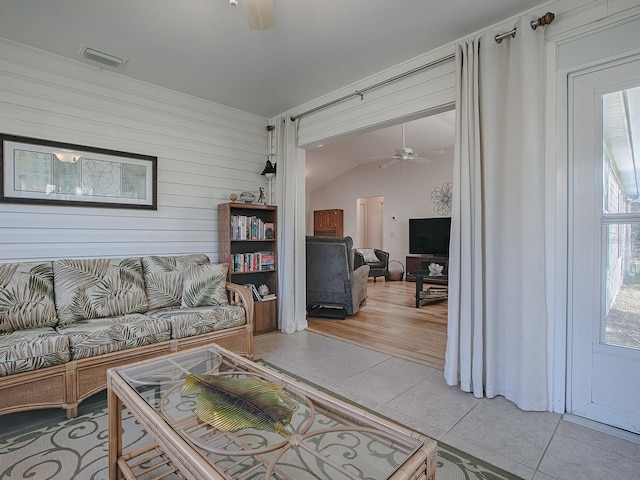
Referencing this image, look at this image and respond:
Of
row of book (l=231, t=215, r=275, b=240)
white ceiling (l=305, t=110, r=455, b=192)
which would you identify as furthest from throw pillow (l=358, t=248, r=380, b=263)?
row of book (l=231, t=215, r=275, b=240)

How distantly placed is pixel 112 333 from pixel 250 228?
1851mm

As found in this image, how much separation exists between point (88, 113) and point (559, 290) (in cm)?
396

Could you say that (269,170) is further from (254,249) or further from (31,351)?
(31,351)

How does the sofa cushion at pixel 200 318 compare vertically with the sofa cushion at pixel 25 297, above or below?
below

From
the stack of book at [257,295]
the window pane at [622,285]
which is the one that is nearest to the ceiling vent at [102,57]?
the stack of book at [257,295]

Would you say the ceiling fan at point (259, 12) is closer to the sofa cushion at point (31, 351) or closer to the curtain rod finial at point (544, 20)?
the curtain rod finial at point (544, 20)

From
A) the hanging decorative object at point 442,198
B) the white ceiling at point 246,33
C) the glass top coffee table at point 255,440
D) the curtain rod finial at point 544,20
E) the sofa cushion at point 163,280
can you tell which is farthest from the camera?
the hanging decorative object at point 442,198

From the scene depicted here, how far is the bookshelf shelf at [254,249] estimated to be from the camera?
3641 millimetres

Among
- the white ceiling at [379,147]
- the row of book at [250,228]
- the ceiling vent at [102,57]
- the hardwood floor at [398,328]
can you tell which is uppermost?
the white ceiling at [379,147]

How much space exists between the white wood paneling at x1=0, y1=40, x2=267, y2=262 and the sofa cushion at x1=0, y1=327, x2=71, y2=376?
3.17 ft

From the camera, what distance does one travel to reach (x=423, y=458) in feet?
3.16

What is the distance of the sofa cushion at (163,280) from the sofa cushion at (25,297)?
686 mm

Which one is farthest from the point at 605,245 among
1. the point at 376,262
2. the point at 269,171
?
the point at 376,262

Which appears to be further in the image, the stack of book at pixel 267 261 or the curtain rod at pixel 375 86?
the stack of book at pixel 267 261
